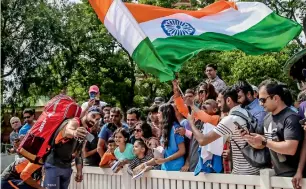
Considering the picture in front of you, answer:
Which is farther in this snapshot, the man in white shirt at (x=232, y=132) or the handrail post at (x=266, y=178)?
the man in white shirt at (x=232, y=132)

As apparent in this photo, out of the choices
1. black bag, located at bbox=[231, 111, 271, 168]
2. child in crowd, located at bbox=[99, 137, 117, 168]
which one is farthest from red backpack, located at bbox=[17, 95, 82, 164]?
black bag, located at bbox=[231, 111, 271, 168]

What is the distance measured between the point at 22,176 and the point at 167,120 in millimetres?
2133

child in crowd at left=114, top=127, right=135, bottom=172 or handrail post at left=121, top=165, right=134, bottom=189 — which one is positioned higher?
child in crowd at left=114, top=127, right=135, bottom=172

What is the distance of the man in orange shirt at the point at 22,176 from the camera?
8550 mm

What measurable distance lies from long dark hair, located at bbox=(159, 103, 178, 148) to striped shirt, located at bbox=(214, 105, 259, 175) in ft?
4.71

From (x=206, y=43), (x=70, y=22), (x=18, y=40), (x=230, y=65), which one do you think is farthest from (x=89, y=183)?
(x=70, y=22)

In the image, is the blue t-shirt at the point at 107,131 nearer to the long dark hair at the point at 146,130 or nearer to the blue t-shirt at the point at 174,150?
the long dark hair at the point at 146,130

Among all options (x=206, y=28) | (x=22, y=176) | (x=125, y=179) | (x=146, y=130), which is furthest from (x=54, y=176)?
(x=206, y=28)

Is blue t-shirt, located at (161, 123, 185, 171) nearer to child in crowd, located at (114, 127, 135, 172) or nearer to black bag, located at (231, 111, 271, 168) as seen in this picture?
child in crowd, located at (114, 127, 135, 172)

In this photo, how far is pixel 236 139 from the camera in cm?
702

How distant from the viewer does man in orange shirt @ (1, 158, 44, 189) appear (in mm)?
8550

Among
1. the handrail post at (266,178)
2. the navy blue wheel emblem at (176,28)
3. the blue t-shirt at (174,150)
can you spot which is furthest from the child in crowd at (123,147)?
the handrail post at (266,178)

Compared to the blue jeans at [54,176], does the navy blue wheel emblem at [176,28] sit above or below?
above

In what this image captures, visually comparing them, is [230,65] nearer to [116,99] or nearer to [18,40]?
[116,99]
